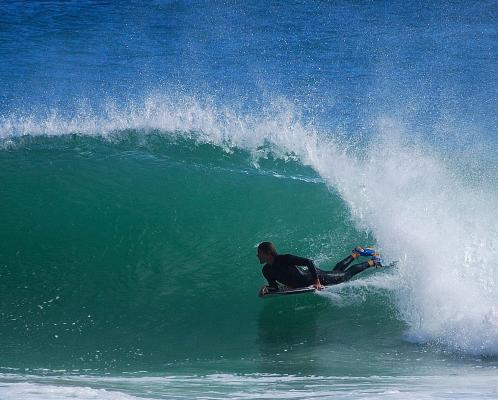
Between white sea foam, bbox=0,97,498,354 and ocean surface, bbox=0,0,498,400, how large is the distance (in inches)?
1.3

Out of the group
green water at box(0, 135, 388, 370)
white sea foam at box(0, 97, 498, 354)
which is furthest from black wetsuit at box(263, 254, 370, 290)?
white sea foam at box(0, 97, 498, 354)

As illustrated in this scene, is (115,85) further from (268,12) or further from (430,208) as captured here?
(430,208)

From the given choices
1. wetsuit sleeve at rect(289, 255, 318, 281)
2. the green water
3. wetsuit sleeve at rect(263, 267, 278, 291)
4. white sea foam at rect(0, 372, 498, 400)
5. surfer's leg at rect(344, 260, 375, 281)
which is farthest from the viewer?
surfer's leg at rect(344, 260, 375, 281)

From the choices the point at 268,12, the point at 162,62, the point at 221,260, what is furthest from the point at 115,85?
the point at 221,260

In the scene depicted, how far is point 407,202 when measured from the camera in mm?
11086

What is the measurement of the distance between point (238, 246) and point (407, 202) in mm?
2654

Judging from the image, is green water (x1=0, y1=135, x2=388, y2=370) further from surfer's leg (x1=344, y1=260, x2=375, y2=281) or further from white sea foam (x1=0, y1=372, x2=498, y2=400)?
white sea foam (x1=0, y1=372, x2=498, y2=400)

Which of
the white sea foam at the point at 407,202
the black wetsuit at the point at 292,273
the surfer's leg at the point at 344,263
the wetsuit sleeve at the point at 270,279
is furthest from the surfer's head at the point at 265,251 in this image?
the white sea foam at the point at 407,202

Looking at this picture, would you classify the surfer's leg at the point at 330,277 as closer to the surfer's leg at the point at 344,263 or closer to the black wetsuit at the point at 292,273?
the black wetsuit at the point at 292,273

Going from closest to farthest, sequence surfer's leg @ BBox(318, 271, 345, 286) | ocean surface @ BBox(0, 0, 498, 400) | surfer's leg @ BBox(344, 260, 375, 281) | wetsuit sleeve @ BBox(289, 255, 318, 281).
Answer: ocean surface @ BBox(0, 0, 498, 400)
wetsuit sleeve @ BBox(289, 255, 318, 281)
surfer's leg @ BBox(318, 271, 345, 286)
surfer's leg @ BBox(344, 260, 375, 281)

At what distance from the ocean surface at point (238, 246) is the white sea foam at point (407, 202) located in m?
0.03

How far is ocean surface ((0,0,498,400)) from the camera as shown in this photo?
7.33m

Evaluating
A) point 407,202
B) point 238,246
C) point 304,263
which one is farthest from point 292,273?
point 407,202

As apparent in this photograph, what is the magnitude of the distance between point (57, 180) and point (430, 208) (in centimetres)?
606
